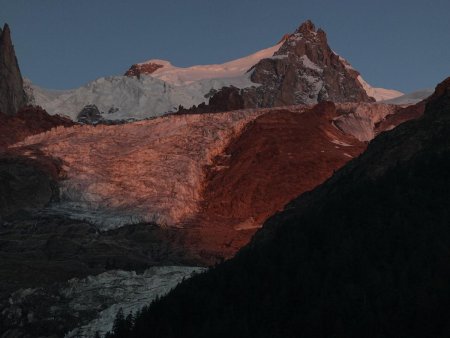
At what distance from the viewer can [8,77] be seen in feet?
561

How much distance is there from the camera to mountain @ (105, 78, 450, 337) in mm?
31344

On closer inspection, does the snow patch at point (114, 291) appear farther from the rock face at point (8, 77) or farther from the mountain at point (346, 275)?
the rock face at point (8, 77)

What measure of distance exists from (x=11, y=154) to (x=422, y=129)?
6498 centimetres

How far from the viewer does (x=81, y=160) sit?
112 meters

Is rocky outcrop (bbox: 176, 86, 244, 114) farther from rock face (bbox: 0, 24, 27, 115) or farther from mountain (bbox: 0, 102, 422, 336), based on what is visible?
mountain (bbox: 0, 102, 422, 336)

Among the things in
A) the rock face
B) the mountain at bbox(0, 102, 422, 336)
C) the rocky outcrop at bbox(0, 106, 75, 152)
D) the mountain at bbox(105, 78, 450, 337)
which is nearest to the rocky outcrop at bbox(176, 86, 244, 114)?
the rocky outcrop at bbox(0, 106, 75, 152)

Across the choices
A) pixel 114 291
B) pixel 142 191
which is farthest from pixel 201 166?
pixel 114 291

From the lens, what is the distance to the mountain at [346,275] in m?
31.3

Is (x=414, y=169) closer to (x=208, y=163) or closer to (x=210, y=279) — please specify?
(x=210, y=279)

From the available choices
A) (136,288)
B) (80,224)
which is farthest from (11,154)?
(136,288)

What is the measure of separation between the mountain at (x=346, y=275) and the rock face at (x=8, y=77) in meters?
129

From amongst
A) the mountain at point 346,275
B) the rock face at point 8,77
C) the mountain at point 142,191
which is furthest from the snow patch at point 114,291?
the rock face at point 8,77

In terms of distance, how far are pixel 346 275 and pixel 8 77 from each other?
143365mm

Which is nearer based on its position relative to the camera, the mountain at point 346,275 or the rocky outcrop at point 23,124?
the mountain at point 346,275
